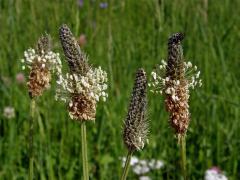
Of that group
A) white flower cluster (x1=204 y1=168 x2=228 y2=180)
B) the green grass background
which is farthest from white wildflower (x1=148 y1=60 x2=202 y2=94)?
white flower cluster (x1=204 y1=168 x2=228 y2=180)

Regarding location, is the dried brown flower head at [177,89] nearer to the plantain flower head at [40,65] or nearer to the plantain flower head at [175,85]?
the plantain flower head at [175,85]

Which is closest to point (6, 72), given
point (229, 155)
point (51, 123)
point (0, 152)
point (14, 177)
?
point (51, 123)

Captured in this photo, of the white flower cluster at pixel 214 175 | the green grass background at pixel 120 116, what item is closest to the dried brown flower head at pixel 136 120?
the green grass background at pixel 120 116

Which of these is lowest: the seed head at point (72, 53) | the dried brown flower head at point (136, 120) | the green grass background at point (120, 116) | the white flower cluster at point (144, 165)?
the dried brown flower head at point (136, 120)

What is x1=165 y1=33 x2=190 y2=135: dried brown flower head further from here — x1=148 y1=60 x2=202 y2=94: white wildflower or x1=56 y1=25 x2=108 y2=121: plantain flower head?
x1=56 y1=25 x2=108 y2=121: plantain flower head

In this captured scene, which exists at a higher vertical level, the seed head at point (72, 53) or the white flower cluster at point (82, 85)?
the seed head at point (72, 53)

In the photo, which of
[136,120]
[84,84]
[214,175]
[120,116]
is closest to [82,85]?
[84,84]

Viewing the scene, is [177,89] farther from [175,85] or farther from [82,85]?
[82,85]

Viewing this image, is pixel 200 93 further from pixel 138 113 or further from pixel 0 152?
pixel 138 113
